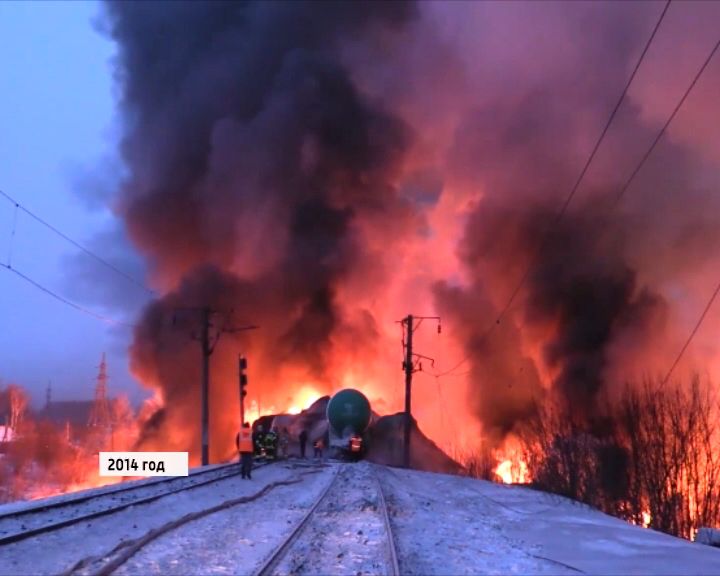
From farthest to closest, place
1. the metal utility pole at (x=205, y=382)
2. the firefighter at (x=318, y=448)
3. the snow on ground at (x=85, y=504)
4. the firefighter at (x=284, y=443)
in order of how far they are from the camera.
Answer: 1. the firefighter at (x=318, y=448)
2. the firefighter at (x=284, y=443)
3. the metal utility pole at (x=205, y=382)
4. the snow on ground at (x=85, y=504)

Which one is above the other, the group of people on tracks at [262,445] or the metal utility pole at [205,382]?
the metal utility pole at [205,382]

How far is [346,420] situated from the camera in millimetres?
35188

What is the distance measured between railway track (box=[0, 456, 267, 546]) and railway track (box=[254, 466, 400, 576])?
3297 mm

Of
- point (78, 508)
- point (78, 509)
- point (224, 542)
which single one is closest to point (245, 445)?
point (78, 508)

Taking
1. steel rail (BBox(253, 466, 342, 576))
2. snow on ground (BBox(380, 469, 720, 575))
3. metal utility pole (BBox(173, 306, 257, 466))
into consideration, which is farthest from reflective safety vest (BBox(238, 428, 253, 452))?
metal utility pole (BBox(173, 306, 257, 466))

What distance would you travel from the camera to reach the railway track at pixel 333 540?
797cm

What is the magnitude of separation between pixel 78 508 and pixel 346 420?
72.3 feet

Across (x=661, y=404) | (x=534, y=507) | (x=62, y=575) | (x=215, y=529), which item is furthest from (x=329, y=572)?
(x=661, y=404)

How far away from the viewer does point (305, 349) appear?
44125mm

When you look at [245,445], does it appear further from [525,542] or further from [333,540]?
[525,542]

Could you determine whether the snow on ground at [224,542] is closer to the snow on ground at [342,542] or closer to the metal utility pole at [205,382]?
the snow on ground at [342,542]

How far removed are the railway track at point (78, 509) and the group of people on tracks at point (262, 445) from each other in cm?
115

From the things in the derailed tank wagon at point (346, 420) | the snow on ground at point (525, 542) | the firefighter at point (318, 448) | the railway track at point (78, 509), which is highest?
the derailed tank wagon at point (346, 420)

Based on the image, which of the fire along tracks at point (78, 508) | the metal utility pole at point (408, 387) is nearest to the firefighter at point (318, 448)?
the metal utility pole at point (408, 387)
